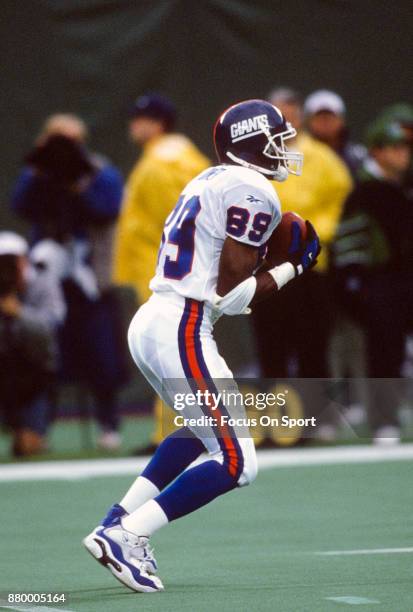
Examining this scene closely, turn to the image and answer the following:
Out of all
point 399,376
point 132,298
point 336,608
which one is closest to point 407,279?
point 399,376

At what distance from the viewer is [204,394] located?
237 inches

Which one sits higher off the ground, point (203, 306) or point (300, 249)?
point (300, 249)

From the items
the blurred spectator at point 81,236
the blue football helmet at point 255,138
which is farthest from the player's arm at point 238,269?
the blurred spectator at point 81,236

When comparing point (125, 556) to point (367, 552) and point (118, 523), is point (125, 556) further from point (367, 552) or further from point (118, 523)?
point (367, 552)

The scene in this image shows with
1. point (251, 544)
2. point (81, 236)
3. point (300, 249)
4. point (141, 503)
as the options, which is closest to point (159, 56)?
point (81, 236)

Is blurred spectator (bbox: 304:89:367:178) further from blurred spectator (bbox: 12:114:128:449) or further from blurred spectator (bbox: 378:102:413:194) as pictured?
blurred spectator (bbox: 12:114:128:449)

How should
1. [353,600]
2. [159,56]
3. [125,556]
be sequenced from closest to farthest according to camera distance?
[353,600] → [125,556] → [159,56]

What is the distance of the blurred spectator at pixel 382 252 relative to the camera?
1091cm

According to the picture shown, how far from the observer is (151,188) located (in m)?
10.7

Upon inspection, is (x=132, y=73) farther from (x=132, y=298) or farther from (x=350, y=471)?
(x=350, y=471)

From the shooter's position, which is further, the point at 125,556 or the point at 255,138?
the point at 255,138

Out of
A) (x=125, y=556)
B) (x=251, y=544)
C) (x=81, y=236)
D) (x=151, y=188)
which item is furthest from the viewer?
(x=81, y=236)

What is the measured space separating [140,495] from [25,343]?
4346mm

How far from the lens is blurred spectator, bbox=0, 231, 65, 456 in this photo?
411 inches
